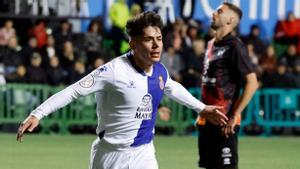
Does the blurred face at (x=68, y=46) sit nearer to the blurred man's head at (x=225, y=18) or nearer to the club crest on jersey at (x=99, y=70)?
the blurred man's head at (x=225, y=18)

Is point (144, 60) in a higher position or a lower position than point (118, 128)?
higher

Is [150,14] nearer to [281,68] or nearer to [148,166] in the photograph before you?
[148,166]

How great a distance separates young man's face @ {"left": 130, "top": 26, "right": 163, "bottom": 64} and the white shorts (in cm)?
71

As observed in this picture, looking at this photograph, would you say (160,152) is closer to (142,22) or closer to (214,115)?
(214,115)

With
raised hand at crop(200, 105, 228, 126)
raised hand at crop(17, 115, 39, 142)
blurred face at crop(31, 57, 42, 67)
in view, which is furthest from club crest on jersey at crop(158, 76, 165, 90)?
blurred face at crop(31, 57, 42, 67)

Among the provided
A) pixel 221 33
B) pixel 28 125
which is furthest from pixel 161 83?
pixel 221 33

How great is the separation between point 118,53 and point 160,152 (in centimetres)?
710

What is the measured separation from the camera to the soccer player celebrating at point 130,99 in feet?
24.6

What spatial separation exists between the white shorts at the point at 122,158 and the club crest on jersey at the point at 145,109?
0.23 meters

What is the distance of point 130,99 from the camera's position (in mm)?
7590

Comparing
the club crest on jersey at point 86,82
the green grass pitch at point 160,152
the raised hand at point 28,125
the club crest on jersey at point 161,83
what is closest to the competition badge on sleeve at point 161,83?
the club crest on jersey at point 161,83

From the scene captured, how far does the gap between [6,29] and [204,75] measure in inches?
503

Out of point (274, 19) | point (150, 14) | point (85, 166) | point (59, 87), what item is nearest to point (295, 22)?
point (274, 19)

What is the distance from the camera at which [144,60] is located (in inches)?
298
